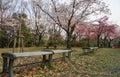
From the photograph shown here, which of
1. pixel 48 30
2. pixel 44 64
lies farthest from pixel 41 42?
pixel 44 64

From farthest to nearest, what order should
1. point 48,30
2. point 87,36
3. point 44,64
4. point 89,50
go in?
point 87,36
point 48,30
point 89,50
point 44,64

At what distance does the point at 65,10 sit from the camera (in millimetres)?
17578

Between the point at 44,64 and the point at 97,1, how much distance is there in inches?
361

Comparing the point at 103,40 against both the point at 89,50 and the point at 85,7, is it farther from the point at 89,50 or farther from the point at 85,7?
the point at 85,7

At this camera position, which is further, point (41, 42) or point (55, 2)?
point (41, 42)

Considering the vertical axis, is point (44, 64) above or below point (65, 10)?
below

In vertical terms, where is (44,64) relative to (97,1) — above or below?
below

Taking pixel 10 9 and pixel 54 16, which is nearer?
pixel 54 16

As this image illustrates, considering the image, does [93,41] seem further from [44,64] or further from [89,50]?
[44,64]

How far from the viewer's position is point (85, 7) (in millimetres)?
16719

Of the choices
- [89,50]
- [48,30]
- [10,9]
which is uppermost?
[10,9]

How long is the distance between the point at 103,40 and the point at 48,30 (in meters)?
17.7

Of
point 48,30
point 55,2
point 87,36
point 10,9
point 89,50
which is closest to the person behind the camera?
point 55,2

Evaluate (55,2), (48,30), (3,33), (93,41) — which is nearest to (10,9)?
(3,33)
